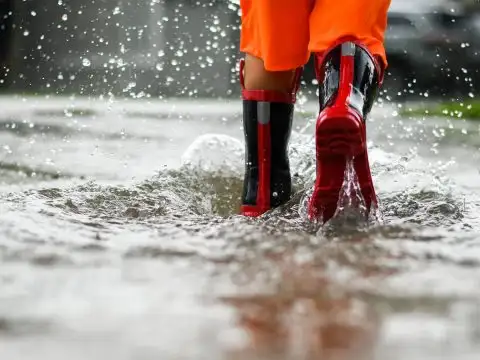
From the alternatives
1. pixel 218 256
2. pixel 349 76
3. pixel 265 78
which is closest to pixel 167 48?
pixel 265 78

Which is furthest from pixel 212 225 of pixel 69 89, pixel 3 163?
pixel 69 89

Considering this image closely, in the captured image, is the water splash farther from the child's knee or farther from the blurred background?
the blurred background

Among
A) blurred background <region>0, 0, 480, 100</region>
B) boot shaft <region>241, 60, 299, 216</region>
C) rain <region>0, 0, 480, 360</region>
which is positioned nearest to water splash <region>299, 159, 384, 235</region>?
rain <region>0, 0, 480, 360</region>

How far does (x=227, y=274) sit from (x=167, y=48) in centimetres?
472

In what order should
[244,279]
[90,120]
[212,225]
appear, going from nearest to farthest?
1. [244,279]
2. [212,225]
3. [90,120]

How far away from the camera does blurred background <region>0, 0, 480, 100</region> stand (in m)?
4.13

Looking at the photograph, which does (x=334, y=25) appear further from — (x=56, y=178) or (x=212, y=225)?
(x=56, y=178)

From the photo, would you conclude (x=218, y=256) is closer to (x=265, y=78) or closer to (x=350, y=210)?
(x=350, y=210)

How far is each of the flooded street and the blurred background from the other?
2.18m

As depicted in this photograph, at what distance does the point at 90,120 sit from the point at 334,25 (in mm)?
2574

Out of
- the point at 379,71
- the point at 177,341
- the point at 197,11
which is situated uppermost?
the point at 197,11

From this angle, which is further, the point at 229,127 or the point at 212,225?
the point at 229,127

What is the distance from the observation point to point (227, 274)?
36.6 inches

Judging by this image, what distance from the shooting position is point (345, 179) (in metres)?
1.26
